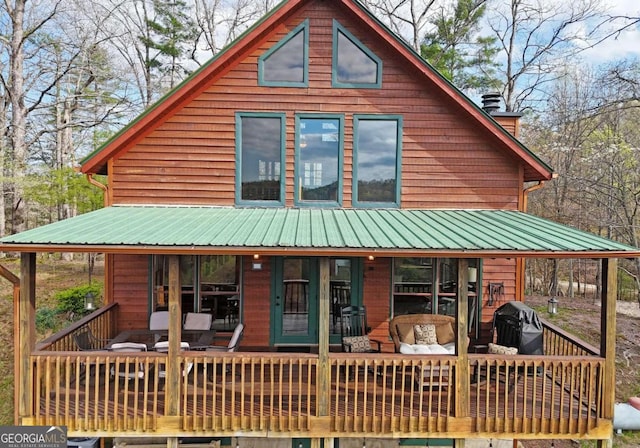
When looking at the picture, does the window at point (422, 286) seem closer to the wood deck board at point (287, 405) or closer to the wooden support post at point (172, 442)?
the wood deck board at point (287, 405)

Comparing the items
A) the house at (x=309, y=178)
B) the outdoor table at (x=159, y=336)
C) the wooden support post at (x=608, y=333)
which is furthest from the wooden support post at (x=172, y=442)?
the wooden support post at (x=608, y=333)

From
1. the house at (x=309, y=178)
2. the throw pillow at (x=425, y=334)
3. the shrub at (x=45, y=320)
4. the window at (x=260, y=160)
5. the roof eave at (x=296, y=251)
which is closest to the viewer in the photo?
the roof eave at (x=296, y=251)

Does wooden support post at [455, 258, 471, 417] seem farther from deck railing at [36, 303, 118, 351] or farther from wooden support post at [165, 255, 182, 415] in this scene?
deck railing at [36, 303, 118, 351]

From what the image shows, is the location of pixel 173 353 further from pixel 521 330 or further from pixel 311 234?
pixel 521 330

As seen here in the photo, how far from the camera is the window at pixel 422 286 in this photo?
8.53m

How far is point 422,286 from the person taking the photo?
28.1 feet

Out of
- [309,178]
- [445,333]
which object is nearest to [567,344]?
[445,333]

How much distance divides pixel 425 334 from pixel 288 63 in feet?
20.3

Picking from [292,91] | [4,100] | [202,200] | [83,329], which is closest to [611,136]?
[292,91]

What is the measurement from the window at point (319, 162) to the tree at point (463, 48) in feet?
50.7

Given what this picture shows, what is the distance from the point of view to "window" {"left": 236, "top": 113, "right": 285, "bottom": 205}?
8.29 metres

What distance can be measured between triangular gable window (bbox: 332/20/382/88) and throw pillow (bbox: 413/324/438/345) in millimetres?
5048

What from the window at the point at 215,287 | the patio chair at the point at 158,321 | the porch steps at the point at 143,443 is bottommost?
the porch steps at the point at 143,443

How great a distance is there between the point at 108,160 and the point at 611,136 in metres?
20.2
